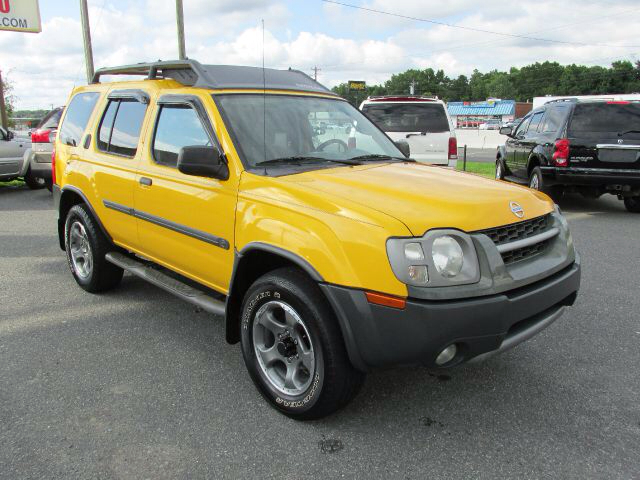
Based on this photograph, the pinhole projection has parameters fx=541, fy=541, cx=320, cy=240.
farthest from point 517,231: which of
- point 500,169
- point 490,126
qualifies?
point 490,126

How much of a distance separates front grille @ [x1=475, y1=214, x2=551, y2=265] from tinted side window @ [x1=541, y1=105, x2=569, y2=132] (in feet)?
21.7

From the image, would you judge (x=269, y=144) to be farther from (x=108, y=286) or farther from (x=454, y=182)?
(x=108, y=286)

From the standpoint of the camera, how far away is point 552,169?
8.84m

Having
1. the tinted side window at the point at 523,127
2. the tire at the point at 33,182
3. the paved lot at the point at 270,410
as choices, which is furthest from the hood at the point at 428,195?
the tire at the point at 33,182

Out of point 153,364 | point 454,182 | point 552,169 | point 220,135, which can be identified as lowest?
point 153,364

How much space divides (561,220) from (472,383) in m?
1.14

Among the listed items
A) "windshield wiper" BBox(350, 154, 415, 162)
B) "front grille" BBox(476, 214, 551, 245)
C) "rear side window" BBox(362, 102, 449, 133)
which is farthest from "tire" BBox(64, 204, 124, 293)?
"rear side window" BBox(362, 102, 449, 133)

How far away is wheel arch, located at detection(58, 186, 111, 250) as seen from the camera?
4.77m

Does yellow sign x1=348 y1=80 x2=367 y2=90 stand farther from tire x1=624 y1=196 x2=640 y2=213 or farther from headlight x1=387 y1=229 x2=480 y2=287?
headlight x1=387 y1=229 x2=480 y2=287

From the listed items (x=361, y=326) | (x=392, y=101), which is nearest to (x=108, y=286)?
(x=361, y=326)

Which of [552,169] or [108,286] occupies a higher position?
[552,169]

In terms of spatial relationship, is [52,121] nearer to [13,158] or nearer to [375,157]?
[13,158]

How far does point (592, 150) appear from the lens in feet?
27.8

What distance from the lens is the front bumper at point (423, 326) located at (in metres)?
2.45
